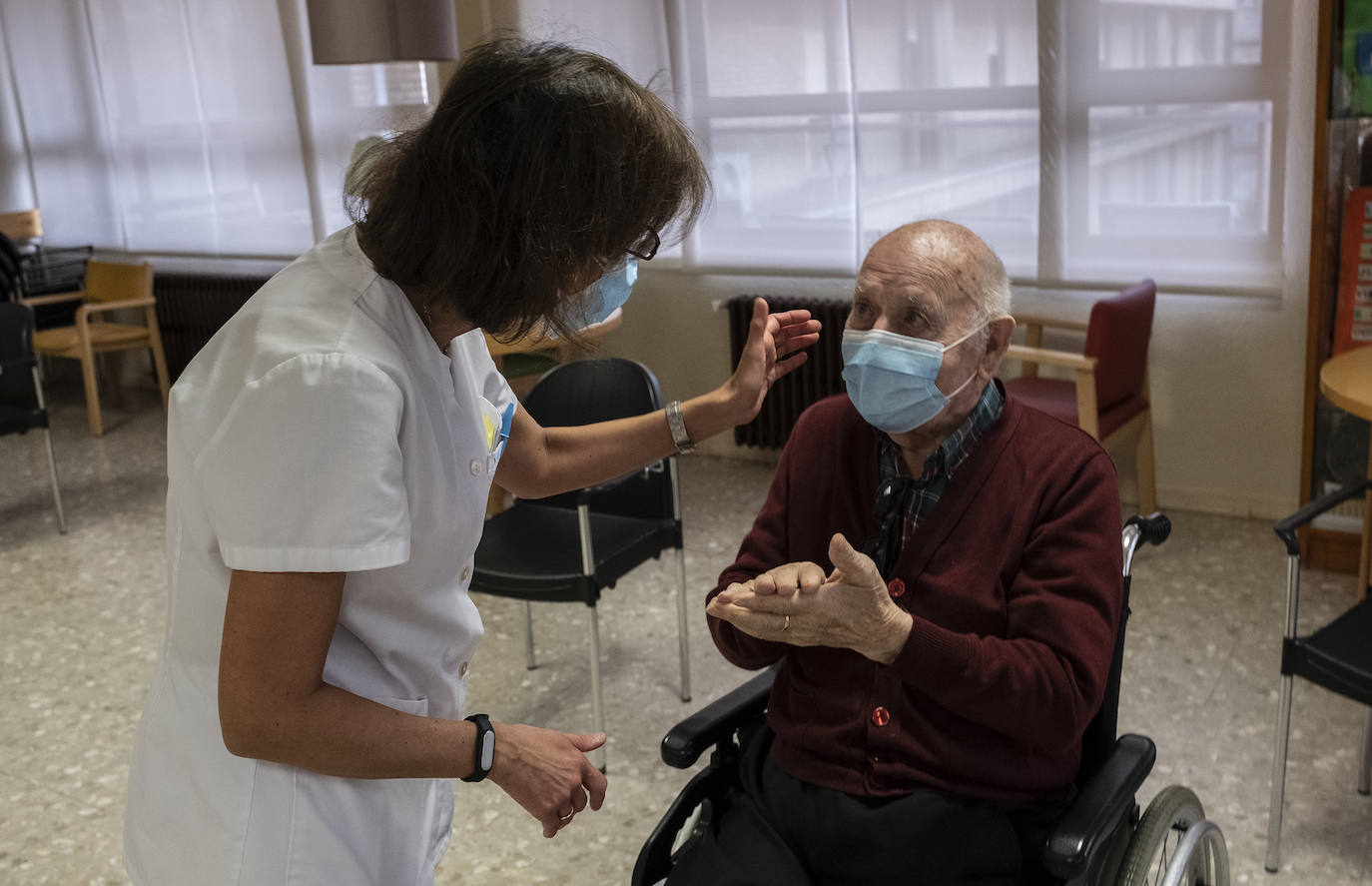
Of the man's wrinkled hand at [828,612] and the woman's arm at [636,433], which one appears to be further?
the woman's arm at [636,433]

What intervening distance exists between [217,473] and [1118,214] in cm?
353

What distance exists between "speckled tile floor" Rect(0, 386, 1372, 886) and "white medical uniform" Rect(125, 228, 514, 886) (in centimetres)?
121

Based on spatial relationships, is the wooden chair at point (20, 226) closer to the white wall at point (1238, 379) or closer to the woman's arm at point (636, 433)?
the white wall at point (1238, 379)

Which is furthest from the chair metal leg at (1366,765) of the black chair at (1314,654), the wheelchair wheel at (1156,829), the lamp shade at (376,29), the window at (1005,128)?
the lamp shade at (376,29)

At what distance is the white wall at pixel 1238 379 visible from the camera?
146 inches

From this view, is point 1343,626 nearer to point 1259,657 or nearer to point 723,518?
point 1259,657

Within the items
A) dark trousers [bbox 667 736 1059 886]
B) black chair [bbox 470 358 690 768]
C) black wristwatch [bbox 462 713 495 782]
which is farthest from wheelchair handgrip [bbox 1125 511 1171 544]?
black chair [bbox 470 358 690 768]

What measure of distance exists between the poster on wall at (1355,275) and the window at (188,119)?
146 inches

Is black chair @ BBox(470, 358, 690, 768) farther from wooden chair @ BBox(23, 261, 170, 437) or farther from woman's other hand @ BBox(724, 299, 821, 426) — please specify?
wooden chair @ BBox(23, 261, 170, 437)

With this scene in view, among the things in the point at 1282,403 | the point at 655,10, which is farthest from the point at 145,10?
the point at 1282,403

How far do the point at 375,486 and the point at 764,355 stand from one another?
757 mm

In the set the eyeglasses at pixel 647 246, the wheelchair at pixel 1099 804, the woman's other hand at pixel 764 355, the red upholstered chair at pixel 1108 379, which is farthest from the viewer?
the red upholstered chair at pixel 1108 379

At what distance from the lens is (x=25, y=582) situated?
4.09 m

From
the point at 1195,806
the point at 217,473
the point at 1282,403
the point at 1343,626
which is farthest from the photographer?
the point at 1282,403
